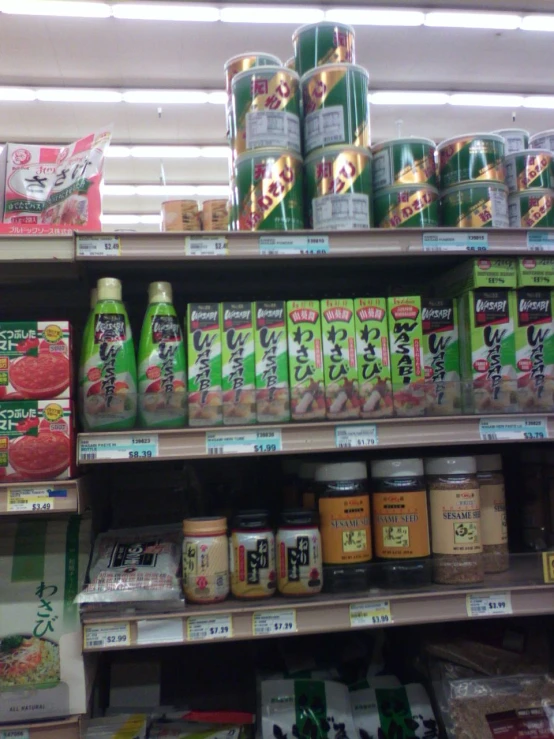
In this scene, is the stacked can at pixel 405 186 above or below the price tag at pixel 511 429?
above

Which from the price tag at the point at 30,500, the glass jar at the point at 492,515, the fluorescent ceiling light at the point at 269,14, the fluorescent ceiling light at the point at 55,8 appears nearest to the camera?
the price tag at the point at 30,500

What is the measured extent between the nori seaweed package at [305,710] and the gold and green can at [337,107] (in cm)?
124

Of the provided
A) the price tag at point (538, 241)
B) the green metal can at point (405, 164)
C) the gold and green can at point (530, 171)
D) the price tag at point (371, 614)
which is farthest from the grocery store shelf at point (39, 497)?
the gold and green can at point (530, 171)

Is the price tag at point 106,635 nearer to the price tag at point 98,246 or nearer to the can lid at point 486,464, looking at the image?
the price tag at point 98,246

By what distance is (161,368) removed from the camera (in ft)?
4.31

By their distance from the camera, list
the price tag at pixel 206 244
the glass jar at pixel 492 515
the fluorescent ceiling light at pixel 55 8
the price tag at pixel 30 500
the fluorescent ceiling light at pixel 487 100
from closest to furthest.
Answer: the price tag at pixel 30 500 → the price tag at pixel 206 244 → the glass jar at pixel 492 515 → the fluorescent ceiling light at pixel 55 8 → the fluorescent ceiling light at pixel 487 100

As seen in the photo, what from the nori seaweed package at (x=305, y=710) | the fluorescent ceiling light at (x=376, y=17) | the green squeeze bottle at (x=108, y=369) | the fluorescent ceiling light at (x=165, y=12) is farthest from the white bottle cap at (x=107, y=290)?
the fluorescent ceiling light at (x=376, y=17)

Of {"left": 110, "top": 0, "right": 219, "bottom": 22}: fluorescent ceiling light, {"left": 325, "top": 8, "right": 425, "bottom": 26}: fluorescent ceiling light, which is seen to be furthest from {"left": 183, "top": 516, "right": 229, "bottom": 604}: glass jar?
{"left": 325, "top": 8, "right": 425, "bottom": 26}: fluorescent ceiling light

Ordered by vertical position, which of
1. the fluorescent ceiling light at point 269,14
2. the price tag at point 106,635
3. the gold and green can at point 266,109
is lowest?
the price tag at point 106,635

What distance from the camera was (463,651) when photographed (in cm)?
145

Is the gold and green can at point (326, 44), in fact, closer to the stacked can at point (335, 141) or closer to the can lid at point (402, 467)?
the stacked can at point (335, 141)

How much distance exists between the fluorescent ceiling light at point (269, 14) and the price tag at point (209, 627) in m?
4.55

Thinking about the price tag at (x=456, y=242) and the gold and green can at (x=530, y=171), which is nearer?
the price tag at (x=456, y=242)

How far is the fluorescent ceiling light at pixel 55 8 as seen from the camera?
170 inches
